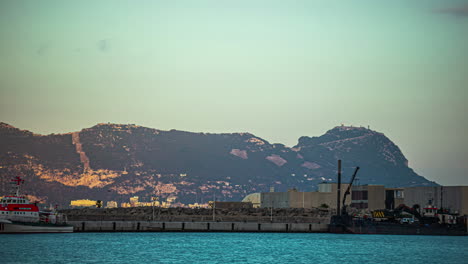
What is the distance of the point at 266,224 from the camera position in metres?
178

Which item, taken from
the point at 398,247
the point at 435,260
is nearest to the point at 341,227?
the point at 398,247

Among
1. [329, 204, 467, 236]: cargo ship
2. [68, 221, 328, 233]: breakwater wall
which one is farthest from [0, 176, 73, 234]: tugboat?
[329, 204, 467, 236]: cargo ship

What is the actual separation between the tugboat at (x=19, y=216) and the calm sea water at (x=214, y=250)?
175 cm

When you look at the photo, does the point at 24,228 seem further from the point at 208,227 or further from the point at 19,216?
the point at 208,227

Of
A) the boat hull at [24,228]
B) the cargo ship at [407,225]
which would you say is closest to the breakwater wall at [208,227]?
the cargo ship at [407,225]

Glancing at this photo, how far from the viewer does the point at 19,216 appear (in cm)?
12812

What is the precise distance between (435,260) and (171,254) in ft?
132

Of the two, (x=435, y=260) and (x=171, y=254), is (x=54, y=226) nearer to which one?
(x=171, y=254)

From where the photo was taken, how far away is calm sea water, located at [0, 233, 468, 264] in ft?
346

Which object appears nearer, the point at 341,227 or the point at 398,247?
the point at 398,247

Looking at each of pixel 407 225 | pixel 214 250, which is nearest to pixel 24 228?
pixel 214 250

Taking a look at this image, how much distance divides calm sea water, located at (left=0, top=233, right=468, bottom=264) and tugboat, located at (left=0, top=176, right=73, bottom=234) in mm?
1745

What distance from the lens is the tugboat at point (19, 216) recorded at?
124750 millimetres

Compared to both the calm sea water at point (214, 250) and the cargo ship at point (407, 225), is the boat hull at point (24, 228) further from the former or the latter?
the cargo ship at point (407, 225)
